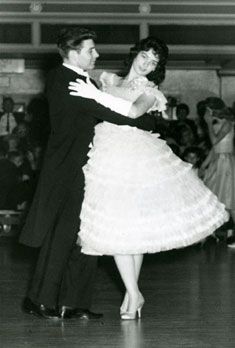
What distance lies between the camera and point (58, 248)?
424 cm

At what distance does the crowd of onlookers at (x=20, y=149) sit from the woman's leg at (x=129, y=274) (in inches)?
209

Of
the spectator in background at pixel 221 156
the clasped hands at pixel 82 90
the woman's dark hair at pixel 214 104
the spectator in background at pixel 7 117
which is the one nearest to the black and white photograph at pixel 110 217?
the clasped hands at pixel 82 90

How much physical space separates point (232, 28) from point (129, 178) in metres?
6.06

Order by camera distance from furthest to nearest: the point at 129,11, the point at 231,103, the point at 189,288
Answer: the point at 231,103, the point at 129,11, the point at 189,288

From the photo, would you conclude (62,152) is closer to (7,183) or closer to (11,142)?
(7,183)

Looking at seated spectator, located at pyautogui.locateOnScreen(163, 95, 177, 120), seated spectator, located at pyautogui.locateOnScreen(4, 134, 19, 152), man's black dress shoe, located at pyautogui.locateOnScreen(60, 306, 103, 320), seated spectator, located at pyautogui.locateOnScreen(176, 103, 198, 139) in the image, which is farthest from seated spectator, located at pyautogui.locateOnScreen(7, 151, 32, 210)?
man's black dress shoe, located at pyautogui.locateOnScreen(60, 306, 103, 320)

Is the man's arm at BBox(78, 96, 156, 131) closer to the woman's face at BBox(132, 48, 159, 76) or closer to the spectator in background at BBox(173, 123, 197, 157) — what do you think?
the woman's face at BBox(132, 48, 159, 76)

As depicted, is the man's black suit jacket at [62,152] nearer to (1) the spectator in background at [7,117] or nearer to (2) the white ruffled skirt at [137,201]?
(2) the white ruffled skirt at [137,201]

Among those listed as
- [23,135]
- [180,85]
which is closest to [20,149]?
[23,135]

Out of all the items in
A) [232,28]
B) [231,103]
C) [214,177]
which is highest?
[232,28]

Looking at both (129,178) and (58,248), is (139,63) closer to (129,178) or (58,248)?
(129,178)

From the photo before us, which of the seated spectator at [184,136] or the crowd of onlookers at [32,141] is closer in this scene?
the crowd of onlookers at [32,141]

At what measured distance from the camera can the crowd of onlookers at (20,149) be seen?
377 inches

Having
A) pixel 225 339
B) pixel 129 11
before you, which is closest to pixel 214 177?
pixel 129 11
